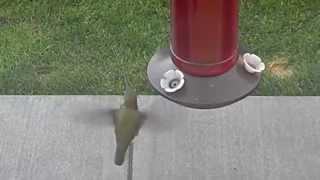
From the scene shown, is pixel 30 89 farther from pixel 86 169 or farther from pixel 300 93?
pixel 300 93

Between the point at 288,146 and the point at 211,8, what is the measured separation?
1555 mm

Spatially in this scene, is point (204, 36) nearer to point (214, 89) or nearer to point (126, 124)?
point (214, 89)

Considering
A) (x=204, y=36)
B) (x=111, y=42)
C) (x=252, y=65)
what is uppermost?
(x=204, y=36)

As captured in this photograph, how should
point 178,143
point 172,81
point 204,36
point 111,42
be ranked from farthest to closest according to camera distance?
1. point 111,42
2. point 178,143
3. point 172,81
4. point 204,36

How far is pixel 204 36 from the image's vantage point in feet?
7.29

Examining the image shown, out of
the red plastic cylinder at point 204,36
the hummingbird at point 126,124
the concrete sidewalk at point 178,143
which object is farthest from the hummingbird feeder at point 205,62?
the concrete sidewalk at point 178,143

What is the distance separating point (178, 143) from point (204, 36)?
141cm

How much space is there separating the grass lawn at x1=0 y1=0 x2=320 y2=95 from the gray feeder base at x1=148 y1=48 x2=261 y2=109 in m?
1.74

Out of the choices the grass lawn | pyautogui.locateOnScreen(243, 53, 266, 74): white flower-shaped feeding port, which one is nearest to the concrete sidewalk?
the grass lawn

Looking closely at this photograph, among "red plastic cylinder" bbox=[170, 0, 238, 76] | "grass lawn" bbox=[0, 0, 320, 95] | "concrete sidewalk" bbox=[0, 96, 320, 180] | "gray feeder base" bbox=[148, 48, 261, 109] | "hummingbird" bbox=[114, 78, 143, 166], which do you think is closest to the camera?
"red plastic cylinder" bbox=[170, 0, 238, 76]

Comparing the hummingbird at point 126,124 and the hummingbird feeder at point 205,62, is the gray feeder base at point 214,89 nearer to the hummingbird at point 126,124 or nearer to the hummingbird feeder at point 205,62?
the hummingbird feeder at point 205,62

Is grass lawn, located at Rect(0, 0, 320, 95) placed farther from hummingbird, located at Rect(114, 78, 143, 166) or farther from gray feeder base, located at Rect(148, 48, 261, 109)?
gray feeder base, located at Rect(148, 48, 261, 109)

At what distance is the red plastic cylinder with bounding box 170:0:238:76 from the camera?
2.15m

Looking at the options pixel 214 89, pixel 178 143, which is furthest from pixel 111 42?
pixel 214 89
